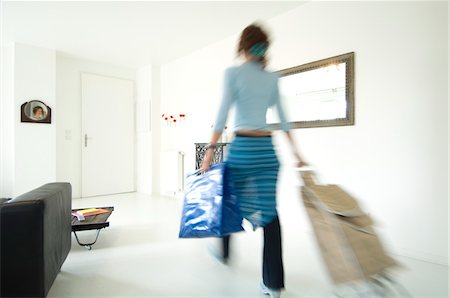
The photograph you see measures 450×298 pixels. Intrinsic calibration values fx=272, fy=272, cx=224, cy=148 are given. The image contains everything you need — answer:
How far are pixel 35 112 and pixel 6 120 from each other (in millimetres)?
484

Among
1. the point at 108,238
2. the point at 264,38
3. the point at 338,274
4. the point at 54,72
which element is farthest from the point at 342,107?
the point at 54,72

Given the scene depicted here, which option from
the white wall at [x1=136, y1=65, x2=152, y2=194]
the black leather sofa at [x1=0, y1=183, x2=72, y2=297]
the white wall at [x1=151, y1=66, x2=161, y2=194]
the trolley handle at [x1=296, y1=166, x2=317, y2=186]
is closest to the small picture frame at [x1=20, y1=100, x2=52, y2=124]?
the white wall at [x1=136, y1=65, x2=152, y2=194]

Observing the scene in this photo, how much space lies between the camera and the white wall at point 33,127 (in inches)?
153

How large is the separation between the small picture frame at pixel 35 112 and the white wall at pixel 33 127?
52mm

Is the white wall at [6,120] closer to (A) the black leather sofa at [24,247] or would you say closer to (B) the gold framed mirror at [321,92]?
(A) the black leather sofa at [24,247]

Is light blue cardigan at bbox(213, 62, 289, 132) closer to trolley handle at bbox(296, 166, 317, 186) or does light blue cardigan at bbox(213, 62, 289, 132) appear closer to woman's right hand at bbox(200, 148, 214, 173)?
woman's right hand at bbox(200, 148, 214, 173)

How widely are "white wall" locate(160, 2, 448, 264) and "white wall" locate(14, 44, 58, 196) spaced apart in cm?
351

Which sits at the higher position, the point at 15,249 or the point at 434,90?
the point at 434,90

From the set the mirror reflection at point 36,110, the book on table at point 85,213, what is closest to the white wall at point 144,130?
the mirror reflection at point 36,110

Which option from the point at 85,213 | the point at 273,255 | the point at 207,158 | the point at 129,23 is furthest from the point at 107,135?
the point at 273,255

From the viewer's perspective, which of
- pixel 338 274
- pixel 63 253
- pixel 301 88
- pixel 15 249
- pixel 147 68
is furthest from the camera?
pixel 147 68

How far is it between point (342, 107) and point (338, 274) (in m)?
1.78

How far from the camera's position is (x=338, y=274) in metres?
1.04

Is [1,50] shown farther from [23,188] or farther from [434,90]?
[434,90]
